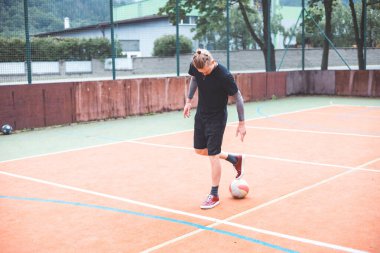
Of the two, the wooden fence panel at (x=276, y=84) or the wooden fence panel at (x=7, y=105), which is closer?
the wooden fence panel at (x=7, y=105)

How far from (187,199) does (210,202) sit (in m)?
0.48

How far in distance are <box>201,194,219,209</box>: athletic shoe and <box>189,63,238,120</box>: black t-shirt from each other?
93cm

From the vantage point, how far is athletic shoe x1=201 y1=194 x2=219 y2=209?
616 cm

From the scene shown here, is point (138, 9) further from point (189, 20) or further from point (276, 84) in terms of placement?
point (276, 84)

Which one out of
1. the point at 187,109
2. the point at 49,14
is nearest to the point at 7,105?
the point at 49,14

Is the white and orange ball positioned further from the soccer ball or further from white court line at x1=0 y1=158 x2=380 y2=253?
the soccer ball

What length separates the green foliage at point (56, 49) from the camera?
12821 millimetres

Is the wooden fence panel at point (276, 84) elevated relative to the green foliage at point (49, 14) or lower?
lower

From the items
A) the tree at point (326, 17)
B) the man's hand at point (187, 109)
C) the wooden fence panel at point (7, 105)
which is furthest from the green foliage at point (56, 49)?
the tree at point (326, 17)

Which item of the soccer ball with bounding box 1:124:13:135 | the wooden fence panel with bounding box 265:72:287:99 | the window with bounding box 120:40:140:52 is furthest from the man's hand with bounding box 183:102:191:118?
the wooden fence panel with bounding box 265:72:287:99

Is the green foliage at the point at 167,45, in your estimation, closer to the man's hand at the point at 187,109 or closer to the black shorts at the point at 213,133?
the man's hand at the point at 187,109

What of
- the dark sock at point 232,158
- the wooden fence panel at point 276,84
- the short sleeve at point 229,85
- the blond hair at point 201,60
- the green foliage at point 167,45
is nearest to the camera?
the blond hair at point 201,60

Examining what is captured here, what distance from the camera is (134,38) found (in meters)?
19.7

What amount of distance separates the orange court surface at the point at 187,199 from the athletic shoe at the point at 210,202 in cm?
9
